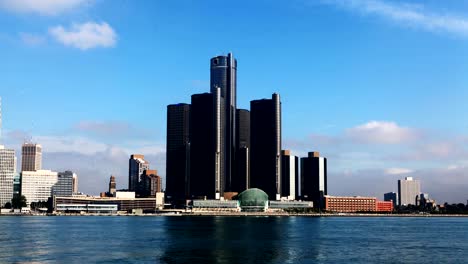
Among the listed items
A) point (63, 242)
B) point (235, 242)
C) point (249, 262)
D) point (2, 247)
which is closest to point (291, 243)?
point (235, 242)

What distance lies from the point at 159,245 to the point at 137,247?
239 inches

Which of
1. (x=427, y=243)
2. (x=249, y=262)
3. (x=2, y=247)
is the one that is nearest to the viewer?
(x=249, y=262)

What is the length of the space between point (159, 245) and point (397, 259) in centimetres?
4710

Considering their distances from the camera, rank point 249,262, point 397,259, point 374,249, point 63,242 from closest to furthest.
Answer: point 249,262 < point 397,259 < point 374,249 < point 63,242

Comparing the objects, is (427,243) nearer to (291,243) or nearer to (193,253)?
(291,243)

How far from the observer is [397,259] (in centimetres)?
9556

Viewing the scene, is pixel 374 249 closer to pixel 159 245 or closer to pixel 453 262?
pixel 453 262

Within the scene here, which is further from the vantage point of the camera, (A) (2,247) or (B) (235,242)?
(B) (235,242)

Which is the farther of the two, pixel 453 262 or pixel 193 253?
pixel 193 253

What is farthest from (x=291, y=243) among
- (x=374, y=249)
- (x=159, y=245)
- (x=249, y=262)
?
(x=249, y=262)

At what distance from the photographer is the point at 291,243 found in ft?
417

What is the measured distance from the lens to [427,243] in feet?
430

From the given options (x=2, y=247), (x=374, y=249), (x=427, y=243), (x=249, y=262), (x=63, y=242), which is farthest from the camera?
(x=427, y=243)

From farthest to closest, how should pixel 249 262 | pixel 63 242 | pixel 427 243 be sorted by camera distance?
pixel 427 243
pixel 63 242
pixel 249 262
